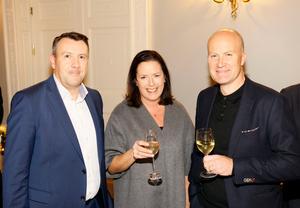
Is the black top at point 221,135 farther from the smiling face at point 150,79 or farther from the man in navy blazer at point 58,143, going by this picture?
the man in navy blazer at point 58,143

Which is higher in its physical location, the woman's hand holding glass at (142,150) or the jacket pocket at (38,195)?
the woman's hand holding glass at (142,150)

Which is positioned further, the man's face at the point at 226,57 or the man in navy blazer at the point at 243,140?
the man's face at the point at 226,57

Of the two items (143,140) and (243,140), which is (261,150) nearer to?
(243,140)

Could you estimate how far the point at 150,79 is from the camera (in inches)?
92.0

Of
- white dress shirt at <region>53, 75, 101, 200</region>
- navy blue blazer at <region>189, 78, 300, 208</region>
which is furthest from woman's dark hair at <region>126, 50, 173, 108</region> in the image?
navy blue blazer at <region>189, 78, 300, 208</region>

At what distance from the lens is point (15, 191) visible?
1.88 metres

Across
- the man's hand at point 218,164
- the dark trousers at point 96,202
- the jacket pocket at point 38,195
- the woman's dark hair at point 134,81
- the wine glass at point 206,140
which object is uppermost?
the woman's dark hair at point 134,81

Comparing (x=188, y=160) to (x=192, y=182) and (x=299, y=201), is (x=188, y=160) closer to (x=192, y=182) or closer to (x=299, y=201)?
(x=192, y=182)

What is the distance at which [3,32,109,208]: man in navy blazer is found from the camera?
189cm

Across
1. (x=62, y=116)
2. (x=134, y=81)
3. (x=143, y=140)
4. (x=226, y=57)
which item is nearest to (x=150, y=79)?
(x=134, y=81)

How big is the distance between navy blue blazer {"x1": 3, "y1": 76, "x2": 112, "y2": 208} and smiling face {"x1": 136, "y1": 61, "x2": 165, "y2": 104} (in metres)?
0.58

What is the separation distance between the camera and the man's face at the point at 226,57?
2045 millimetres

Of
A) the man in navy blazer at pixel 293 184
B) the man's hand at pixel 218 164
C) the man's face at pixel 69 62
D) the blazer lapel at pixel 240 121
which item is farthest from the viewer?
the man in navy blazer at pixel 293 184

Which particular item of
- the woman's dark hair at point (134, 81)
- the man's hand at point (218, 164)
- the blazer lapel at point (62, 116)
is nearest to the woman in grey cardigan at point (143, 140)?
the woman's dark hair at point (134, 81)
